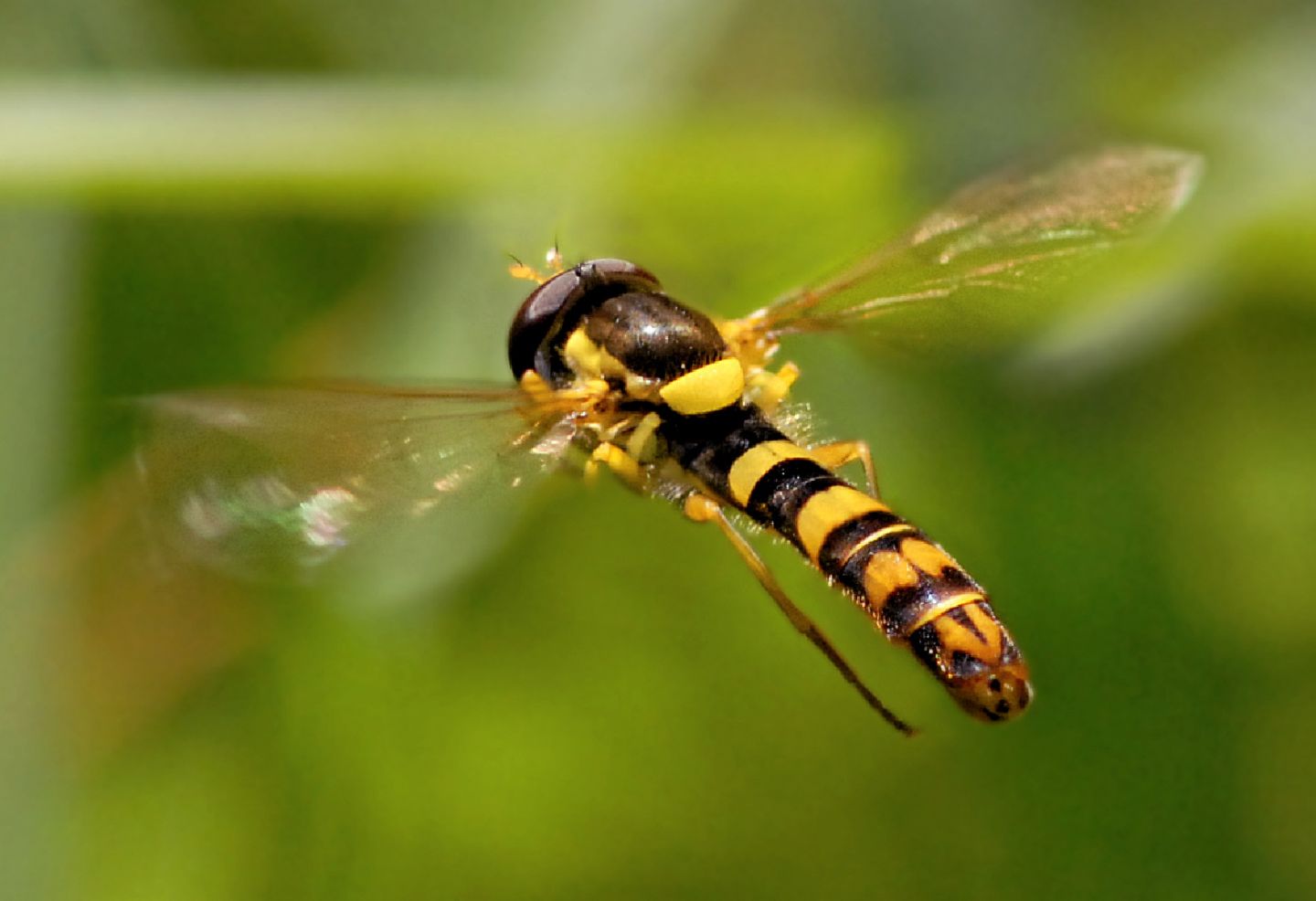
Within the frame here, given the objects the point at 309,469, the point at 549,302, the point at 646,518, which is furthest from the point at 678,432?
the point at 646,518

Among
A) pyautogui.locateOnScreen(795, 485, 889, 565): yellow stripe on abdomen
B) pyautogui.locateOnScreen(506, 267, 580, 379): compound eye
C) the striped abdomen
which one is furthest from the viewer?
pyautogui.locateOnScreen(506, 267, 580, 379): compound eye

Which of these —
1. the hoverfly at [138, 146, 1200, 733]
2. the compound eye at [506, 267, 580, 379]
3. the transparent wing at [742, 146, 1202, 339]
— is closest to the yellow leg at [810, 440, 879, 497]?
the hoverfly at [138, 146, 1200, 733]

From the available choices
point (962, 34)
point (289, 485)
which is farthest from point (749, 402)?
point (962, 34)

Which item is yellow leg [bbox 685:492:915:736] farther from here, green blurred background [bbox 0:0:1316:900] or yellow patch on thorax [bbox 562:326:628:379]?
green blurred background [bbox 0:0:1316:900]

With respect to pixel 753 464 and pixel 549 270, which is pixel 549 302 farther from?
pixel 753 464

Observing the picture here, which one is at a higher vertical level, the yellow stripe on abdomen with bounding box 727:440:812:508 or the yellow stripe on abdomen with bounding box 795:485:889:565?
the yellow stripe on abdomen with bounding box 727:440:812:508

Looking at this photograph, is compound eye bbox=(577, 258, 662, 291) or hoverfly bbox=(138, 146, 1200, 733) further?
compound eye bbox=(577, 258, 662, 291)

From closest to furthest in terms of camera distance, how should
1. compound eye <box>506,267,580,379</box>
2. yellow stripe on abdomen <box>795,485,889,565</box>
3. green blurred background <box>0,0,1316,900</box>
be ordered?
yellow stripe on abdomen <box>795,485,889,565</box>, compound eye <box>506,267,580,379</box>, green blurred background <box>0,0,1316,900</box>
